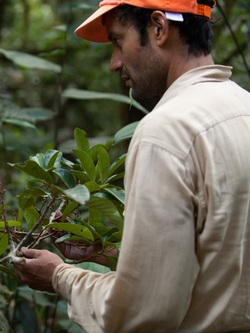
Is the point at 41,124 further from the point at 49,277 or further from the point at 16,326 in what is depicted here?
the point at 49,277

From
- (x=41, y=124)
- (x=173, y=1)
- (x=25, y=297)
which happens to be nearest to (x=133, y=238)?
(x=173, y=1)

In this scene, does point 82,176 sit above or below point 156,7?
below

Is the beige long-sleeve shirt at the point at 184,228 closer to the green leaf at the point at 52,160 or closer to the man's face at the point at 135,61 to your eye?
the man's face at the point at 135,61

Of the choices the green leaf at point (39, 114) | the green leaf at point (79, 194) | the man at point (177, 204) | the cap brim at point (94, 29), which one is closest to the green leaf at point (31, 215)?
the man at point (177, 204)

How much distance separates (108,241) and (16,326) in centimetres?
136

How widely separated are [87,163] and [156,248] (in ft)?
1.56

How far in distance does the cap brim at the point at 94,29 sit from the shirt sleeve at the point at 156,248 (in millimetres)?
439

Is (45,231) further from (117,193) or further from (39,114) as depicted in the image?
(39,114)

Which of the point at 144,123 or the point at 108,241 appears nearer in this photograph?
the point at 144,123

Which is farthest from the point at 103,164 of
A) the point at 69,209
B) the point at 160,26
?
the point at 160,26

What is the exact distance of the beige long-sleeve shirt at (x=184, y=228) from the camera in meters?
1.39

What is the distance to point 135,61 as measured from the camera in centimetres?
165

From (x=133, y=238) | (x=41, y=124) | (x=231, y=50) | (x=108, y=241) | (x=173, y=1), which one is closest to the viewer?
(x=133, y=238)

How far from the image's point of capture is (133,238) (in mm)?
1396
